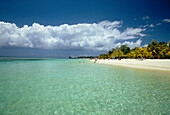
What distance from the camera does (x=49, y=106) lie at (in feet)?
15.5

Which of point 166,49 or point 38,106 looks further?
point 166,49

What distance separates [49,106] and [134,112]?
363cm

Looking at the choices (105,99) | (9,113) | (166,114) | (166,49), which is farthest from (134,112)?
(166,49)

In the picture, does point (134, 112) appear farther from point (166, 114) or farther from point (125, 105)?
point (166, 114)

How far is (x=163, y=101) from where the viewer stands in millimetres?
5246

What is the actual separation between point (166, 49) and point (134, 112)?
58894mm

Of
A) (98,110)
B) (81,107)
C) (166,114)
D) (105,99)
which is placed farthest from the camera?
(105,99)

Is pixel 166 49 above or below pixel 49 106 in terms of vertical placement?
above

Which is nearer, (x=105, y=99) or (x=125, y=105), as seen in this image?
(x=125, y=105)

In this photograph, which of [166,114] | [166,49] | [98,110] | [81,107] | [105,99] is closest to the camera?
[166,114]

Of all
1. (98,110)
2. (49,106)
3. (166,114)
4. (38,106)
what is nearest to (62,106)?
(49,106)

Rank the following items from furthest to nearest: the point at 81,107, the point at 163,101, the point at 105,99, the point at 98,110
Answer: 1. the point at 105,99
2. the point at 163,101
3. the point at 81,107
4. the point at 98,110

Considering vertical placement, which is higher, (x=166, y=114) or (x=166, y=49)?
(x=166, y=49)

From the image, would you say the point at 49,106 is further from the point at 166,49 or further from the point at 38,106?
the point at 166,49
